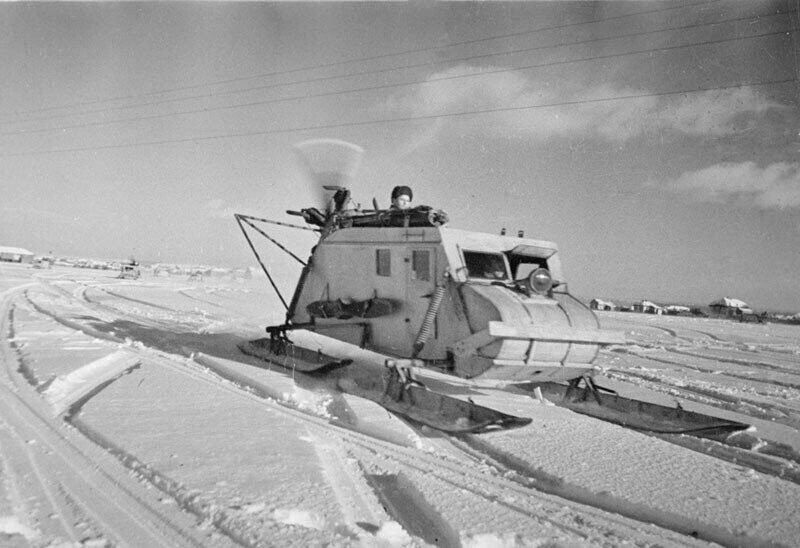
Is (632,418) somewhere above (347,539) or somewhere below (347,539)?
below

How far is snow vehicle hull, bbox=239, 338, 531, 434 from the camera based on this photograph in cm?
534

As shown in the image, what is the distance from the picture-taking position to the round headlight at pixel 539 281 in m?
6.77

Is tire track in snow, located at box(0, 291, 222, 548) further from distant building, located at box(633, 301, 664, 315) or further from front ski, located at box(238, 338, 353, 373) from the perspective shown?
distant building, located at box(633, 301, 664, 315)

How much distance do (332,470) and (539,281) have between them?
161 inches

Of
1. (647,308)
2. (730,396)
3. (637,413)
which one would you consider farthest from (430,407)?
(647,308)

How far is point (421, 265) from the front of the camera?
23.7 feet

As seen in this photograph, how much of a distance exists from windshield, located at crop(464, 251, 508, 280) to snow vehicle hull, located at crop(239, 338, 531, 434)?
178cm

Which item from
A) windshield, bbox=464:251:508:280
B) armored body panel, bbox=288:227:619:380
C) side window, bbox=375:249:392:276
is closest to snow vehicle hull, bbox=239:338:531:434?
armored body panel, bbox=288:227:619:380

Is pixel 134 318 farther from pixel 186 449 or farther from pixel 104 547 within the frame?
pixel 104 547

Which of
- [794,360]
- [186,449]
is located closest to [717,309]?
[794,360]

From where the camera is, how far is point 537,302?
6.68 meters

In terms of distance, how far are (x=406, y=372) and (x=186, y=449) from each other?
10.7 ft

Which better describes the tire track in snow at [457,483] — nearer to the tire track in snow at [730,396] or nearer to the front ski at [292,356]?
the front ski at [292,356]

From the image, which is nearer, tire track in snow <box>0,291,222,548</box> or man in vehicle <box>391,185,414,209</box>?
tire track in snow <box>0,291,222,548</box>
